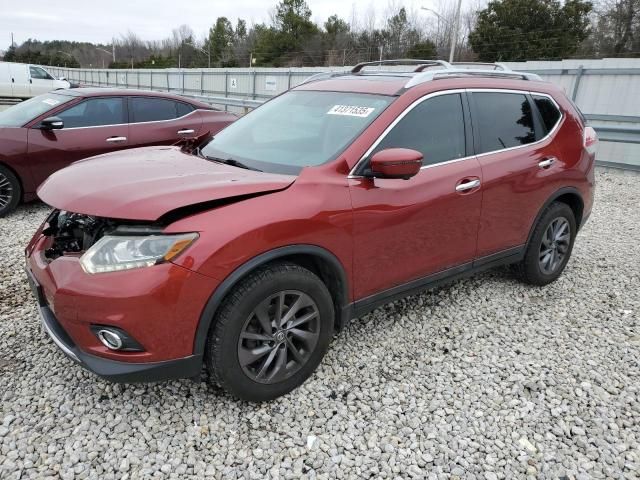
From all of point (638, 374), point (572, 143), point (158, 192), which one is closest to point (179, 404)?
point (158, 192)

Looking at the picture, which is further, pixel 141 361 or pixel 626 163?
pixel 626 163

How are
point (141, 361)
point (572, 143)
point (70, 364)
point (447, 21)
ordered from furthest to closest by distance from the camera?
1. point (447, 21)
2. point (572, 143)
3. point (70, 364)
4. point (141, 361)

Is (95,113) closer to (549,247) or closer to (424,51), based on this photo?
(549,247)

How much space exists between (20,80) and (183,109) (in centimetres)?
1682

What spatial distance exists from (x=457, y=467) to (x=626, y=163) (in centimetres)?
961

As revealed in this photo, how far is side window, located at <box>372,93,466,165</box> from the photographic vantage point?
3.08 m

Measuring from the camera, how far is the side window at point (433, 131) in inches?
121

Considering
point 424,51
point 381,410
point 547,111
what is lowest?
point 381,410

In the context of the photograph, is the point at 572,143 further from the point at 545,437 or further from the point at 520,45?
the point at 520,45

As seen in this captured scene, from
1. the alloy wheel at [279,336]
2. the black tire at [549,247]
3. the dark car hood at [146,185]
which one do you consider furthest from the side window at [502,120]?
the alloy wheel at [279,336]

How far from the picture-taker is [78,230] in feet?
9.20

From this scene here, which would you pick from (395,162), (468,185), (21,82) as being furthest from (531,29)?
(395,162)

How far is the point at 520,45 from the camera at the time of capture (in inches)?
1196

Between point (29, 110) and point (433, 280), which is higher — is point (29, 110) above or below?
above
